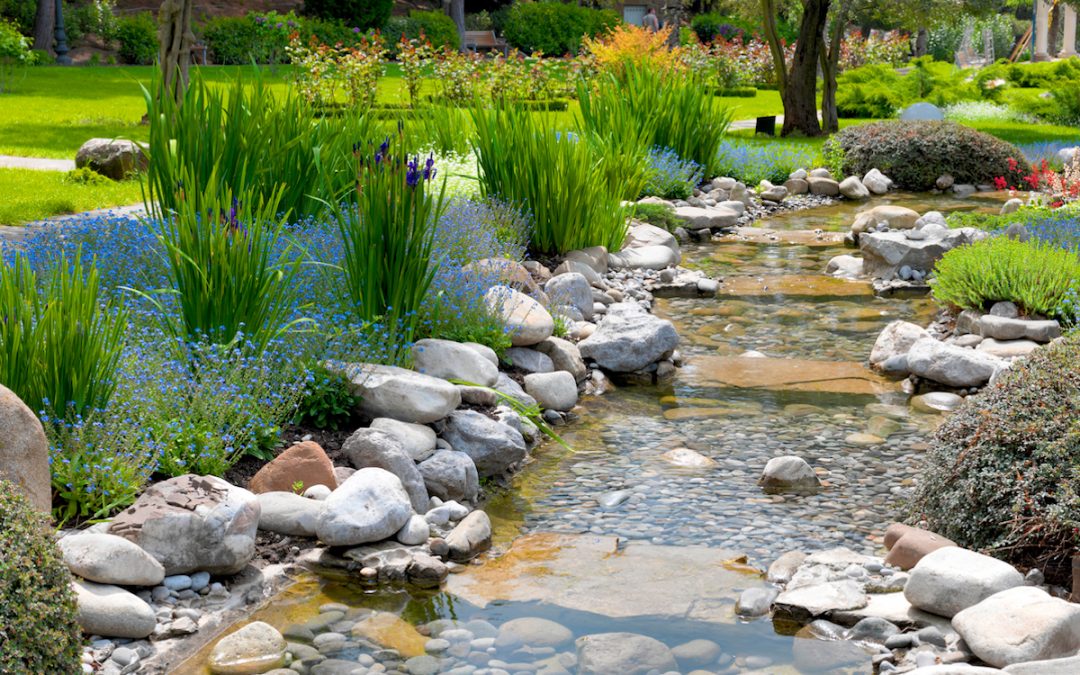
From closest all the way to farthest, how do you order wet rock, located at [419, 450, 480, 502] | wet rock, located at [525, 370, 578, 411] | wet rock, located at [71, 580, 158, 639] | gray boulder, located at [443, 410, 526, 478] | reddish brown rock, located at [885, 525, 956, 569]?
1. wet rock, located at [71, 580, 158, 639]
2. reddish brown rock, located at [885, 525, 956, 569]
3. wet rock, located at [419, 450, 480, 502]
4. gray boulder, located at [443, 410, 526, 478]
5. wet rock, located at [525, 370, 578, 411]

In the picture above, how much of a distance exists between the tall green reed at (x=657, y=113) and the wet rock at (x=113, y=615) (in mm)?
8302

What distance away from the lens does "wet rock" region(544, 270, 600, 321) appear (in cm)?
789

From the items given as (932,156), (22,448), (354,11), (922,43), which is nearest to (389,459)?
(22,448)

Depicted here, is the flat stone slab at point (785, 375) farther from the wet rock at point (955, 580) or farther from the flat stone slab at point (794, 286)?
the wet rock at point (955, 580)

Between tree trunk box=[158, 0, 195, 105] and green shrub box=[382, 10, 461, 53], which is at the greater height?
green shrub box=[382, 10, 461, 53]

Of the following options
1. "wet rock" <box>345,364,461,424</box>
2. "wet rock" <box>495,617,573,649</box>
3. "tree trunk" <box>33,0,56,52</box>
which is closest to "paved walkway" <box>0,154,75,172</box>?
"wet rock" <box>345,364,461,424</box>

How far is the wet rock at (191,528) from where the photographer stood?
A: 12.9ft

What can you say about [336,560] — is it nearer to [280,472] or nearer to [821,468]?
[280,472]

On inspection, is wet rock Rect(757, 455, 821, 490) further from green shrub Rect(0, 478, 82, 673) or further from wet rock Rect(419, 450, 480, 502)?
green shrub Rect(0, 478, 82, 673)

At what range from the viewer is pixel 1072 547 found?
389cm

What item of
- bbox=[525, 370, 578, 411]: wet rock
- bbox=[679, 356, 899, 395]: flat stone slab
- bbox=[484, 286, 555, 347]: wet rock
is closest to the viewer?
bbox=[525, 370, 578, 411]: wet rock

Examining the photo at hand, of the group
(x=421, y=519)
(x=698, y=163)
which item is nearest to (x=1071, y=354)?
(x=421, y=519)

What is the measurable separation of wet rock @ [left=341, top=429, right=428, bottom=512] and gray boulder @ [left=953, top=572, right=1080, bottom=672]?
2.27 m

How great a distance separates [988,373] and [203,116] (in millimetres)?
4697
